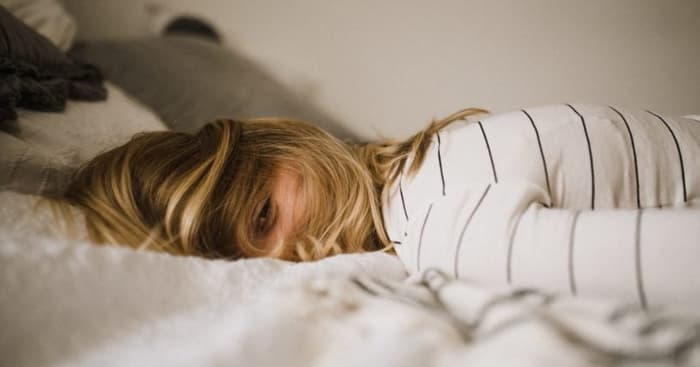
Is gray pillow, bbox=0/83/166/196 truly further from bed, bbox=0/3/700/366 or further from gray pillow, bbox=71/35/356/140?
gray pillow, bbox=71/35/356/140

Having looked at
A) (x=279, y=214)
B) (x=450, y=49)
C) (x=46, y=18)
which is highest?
(x=450, y=49)

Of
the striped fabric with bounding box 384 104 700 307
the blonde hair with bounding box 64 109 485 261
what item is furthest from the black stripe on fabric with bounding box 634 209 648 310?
the blonde hair with bounding box 64 109 485 261

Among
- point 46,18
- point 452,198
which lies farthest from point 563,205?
point 46,18

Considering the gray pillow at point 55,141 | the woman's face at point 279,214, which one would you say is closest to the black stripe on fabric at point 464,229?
the woman's face at point 279,214

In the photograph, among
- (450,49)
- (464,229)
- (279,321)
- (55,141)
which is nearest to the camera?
(279,321)

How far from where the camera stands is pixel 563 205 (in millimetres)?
480

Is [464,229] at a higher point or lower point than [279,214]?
higher

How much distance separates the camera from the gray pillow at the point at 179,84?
3.08 feet

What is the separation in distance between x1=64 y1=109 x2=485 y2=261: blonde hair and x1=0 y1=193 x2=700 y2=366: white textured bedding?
0.37ft

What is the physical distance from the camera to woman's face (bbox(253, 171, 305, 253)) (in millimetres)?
555

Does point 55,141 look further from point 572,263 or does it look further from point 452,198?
point 572,263

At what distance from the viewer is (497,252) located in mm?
381

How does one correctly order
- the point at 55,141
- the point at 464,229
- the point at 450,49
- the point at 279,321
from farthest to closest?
1. the point at 450,49
2. the point at 55,141
3. the point at 464,229
4. the point at 279,321

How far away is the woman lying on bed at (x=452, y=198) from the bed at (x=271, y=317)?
0.07 metres
